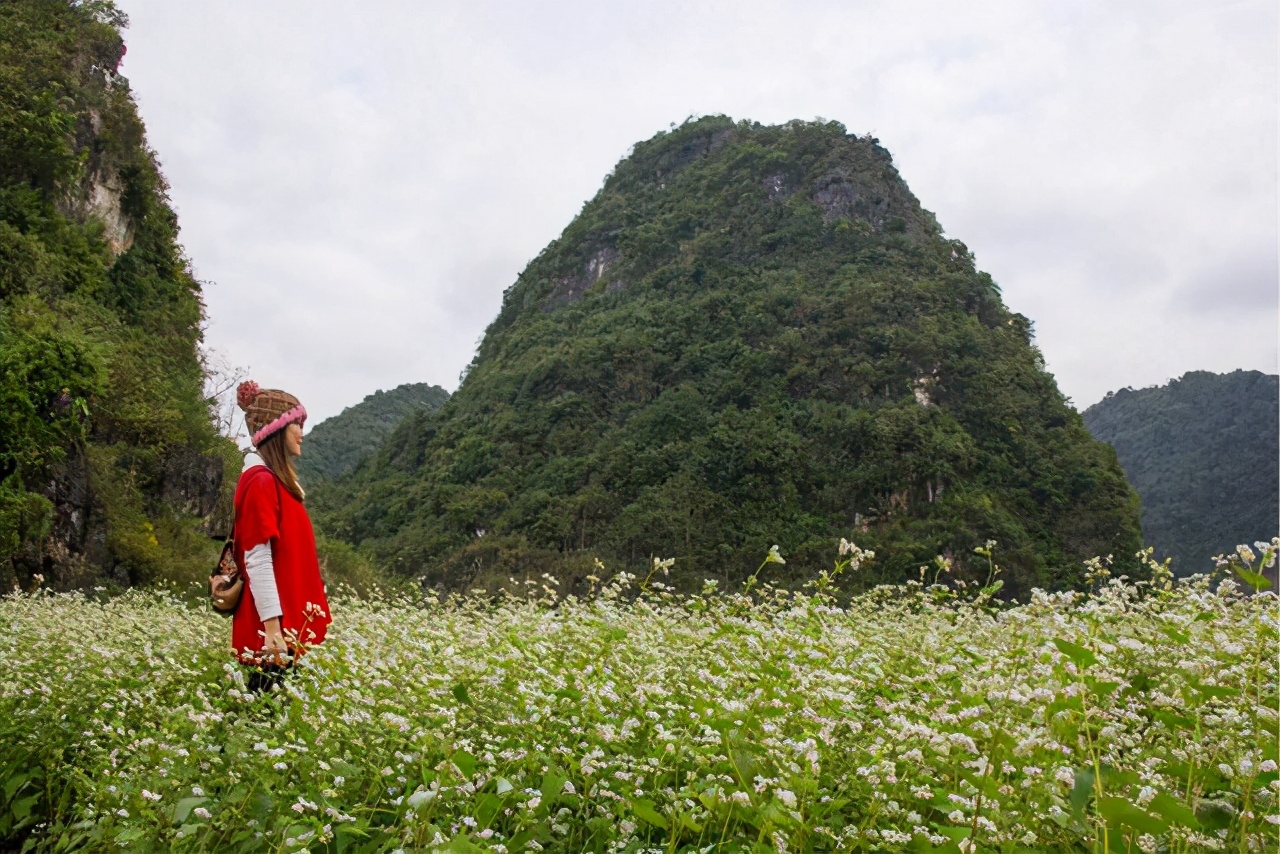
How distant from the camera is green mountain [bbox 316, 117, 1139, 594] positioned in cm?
4541

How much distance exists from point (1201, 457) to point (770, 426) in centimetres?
2586

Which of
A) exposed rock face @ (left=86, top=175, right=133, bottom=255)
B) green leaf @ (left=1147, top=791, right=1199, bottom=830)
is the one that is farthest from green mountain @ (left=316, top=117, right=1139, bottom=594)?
green leaf @ (left=1147, top=791, right=1199, bottom=830)

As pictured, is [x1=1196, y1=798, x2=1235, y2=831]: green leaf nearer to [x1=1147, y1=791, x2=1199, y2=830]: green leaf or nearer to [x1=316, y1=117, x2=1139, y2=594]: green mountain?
[x1=1147, y1=791, x2=1199, y2=830]: green leaf

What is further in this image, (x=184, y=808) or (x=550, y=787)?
(x=184, y=808)

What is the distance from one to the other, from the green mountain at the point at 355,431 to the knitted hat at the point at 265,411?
69270 mm

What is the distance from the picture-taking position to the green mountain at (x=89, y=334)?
12.6 meters

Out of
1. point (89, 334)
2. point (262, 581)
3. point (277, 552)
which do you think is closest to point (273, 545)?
point (277, 552)

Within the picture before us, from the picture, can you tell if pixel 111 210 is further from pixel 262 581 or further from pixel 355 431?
pixel 355 431

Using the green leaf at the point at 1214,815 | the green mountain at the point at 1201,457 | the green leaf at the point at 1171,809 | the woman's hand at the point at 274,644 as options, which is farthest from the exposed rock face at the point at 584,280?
the green leaf at the point at 1171,809

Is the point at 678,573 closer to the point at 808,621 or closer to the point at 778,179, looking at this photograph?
the point at 808,621

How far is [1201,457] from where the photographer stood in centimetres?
5419

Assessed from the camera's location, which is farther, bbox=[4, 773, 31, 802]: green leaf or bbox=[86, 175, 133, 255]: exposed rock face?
bbox=[86, 175, 133, 255]: exposed rock face

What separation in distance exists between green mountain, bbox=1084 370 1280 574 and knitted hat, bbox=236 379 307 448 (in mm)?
48659

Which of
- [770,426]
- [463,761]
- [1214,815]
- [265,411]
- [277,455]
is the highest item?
[770,426]
